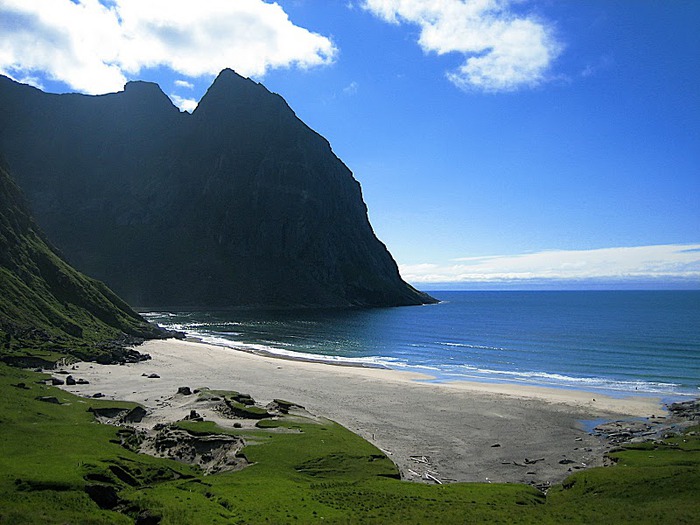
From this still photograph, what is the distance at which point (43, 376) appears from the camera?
4759cm

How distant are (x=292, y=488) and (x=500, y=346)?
85.8 m

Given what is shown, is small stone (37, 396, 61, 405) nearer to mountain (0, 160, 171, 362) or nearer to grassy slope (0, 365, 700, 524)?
grassy slope (0, 365, 700, 524)

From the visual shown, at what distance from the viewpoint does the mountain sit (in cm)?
6394

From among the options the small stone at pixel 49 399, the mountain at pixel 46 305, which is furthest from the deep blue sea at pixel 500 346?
the small stone at pixel 49 399

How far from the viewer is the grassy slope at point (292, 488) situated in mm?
19641

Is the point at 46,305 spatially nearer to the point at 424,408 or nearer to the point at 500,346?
the point at 424,408

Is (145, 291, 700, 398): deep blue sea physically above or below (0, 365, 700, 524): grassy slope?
below

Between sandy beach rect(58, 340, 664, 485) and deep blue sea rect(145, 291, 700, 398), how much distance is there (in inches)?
407

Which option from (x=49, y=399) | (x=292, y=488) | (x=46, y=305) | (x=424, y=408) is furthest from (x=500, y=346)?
(x=49, y=399)

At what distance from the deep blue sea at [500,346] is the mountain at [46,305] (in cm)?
2374

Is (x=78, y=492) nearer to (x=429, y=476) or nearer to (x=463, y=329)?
(x=429, y=476)

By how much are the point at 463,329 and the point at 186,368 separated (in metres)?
89.8

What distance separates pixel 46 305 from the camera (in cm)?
7488

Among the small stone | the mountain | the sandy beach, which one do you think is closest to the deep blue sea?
the sandy beach
